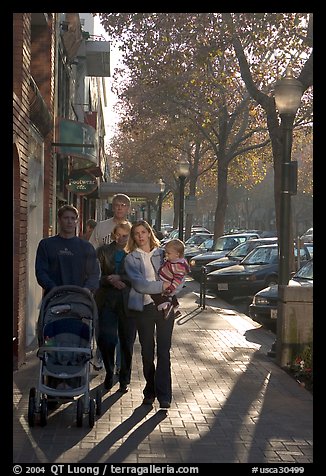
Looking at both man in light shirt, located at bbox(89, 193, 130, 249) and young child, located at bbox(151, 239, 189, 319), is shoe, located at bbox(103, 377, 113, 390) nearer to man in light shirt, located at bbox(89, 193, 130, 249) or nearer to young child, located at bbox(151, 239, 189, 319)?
young child, located at bbox(151, 239, 189, 319)

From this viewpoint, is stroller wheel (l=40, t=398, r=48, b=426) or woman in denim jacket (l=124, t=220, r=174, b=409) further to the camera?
woman in denim jacket (l=124, t=220, r=174, b=409)

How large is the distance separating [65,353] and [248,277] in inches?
516

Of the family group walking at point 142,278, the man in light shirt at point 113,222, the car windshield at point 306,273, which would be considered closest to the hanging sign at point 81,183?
the car windshield at point 306,273

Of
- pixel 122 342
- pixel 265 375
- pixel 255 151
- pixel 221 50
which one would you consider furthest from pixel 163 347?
pixel 255 151

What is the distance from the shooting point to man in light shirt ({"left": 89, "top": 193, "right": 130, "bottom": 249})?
880 centimetres

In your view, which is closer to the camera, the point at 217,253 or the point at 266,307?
the point at 266,307

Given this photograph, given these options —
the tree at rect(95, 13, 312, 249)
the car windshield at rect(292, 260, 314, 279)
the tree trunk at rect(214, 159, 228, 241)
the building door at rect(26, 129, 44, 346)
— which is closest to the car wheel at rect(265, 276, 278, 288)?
Result: the tree at rect(95, 13, 312, 249)

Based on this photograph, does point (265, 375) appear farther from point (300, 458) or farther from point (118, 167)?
point (118, 167)

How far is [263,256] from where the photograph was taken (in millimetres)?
20984

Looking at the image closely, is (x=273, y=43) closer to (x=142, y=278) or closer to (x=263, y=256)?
(x=263, y=256)

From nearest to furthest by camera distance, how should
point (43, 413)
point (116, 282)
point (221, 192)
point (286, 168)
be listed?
1. point (43, 413)
2. point (116, 282)
3. point (286, 168)
4. point (221, 192)

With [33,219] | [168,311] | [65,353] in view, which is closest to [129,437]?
[65,353]

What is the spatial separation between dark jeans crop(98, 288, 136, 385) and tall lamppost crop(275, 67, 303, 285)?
134 inches

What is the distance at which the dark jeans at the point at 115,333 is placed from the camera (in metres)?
8.51
